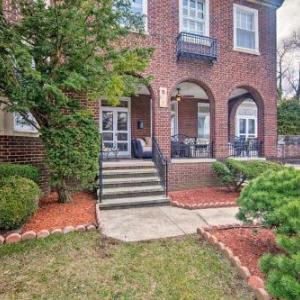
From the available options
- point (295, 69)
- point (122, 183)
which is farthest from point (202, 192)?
point (295, 69)

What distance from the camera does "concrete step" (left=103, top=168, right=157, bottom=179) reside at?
7.58 m

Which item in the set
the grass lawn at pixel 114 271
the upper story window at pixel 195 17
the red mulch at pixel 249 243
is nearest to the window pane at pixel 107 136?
the upper story window at pixel 195 17

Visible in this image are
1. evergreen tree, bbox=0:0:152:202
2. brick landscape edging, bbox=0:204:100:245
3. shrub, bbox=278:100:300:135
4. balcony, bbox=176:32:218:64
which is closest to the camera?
brick landscape edging, bbox=0:204:100:245

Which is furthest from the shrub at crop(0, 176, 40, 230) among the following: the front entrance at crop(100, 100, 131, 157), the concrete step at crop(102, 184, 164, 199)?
the front entrance at crop(100, 100, 131, 157)

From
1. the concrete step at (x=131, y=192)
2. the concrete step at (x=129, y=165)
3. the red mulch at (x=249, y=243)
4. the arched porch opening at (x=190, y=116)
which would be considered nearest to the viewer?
the red mulch at (x=249, y=243)

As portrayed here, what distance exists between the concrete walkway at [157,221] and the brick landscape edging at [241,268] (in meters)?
0.44

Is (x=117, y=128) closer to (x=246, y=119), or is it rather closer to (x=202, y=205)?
(x=202, y=205)

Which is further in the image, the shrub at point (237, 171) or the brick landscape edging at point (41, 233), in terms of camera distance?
the shrub at point (237, 171)

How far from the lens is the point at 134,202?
6836 mm

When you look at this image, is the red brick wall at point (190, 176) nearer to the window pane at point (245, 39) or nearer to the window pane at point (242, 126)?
the window pane at point (245, 39)

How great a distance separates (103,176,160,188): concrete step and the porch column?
175cm

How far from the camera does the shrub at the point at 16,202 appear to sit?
446cm

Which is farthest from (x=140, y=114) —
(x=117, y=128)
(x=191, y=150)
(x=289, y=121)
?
(x=289, y=121)

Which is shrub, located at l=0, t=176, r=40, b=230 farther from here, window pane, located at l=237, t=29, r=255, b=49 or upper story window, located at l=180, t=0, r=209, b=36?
window pane, located at l=237, t=29, r=255, b=49
